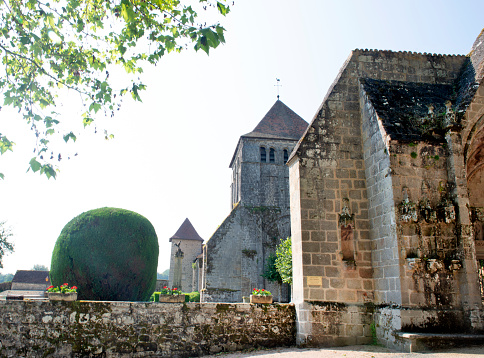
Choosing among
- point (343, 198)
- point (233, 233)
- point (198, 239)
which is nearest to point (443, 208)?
point (343, 198)

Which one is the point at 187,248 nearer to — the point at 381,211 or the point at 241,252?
the point at 241,252

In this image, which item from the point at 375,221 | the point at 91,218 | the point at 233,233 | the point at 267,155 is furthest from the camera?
the point at 267,155

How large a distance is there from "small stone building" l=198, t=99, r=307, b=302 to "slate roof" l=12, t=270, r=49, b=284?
82.4ft

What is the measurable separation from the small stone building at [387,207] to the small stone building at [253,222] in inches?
760

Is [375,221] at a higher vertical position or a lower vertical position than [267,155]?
lower

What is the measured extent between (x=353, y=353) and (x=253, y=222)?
22051mm

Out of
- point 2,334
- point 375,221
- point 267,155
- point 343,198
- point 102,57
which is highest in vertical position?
point 267,155

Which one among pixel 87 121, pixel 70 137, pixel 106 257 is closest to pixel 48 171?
pixel 70 137

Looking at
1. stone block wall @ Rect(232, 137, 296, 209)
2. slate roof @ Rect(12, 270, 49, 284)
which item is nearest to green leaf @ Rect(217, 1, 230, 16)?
stone block wall @ Rect(232, 137, 296, 209)

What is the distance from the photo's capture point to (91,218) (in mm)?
14531

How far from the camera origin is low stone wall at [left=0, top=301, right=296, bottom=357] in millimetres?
7059

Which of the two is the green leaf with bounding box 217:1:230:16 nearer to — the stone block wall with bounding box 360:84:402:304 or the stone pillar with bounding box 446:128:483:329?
the stone block wall with bounding box 360:84:402:304

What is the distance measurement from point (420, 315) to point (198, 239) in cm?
3848

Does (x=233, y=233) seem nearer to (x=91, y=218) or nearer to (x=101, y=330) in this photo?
(x=91, y=218)
